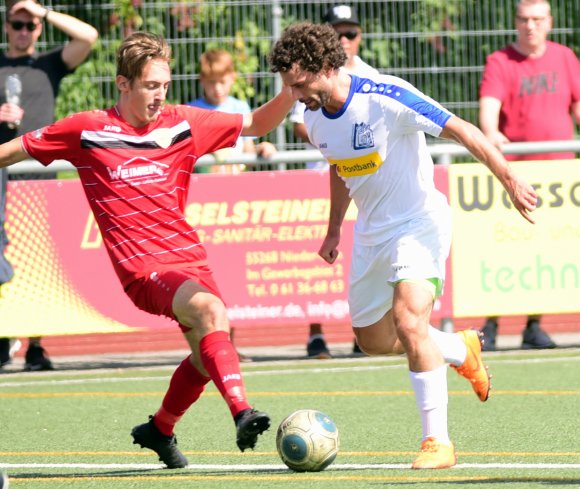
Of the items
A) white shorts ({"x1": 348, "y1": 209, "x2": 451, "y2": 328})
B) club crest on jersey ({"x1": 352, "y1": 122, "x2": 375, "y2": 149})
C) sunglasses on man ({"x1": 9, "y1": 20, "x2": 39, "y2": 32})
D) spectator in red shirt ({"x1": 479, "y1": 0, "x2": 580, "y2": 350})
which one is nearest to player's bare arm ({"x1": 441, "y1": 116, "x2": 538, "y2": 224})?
club crest on jersey ({"x1": 352, "y1": 122, "x2": 375, "y2": 149})

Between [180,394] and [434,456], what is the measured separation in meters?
1.18

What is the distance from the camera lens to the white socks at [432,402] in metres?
6.59

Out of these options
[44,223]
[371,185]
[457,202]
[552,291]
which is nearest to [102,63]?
[44,223]

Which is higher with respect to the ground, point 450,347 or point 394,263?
point 394,263

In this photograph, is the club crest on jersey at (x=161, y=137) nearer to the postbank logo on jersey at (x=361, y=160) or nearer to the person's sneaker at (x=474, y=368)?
the postbank logo on jersey at (x=361, y=160)

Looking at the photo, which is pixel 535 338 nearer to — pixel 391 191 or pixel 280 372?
pixel 280 372

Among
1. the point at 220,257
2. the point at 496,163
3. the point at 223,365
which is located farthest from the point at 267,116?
the point at 220,257

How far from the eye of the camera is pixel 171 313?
648 centimetres

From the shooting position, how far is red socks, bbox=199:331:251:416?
6207 mm

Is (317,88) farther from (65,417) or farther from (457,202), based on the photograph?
(457,202)

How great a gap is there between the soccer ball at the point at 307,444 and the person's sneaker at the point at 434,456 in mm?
365

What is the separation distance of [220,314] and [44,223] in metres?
4.86

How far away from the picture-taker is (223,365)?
629cm

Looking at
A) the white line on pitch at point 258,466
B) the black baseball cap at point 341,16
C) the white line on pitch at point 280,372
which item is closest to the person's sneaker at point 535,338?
the white line on pitch at point 280,372
